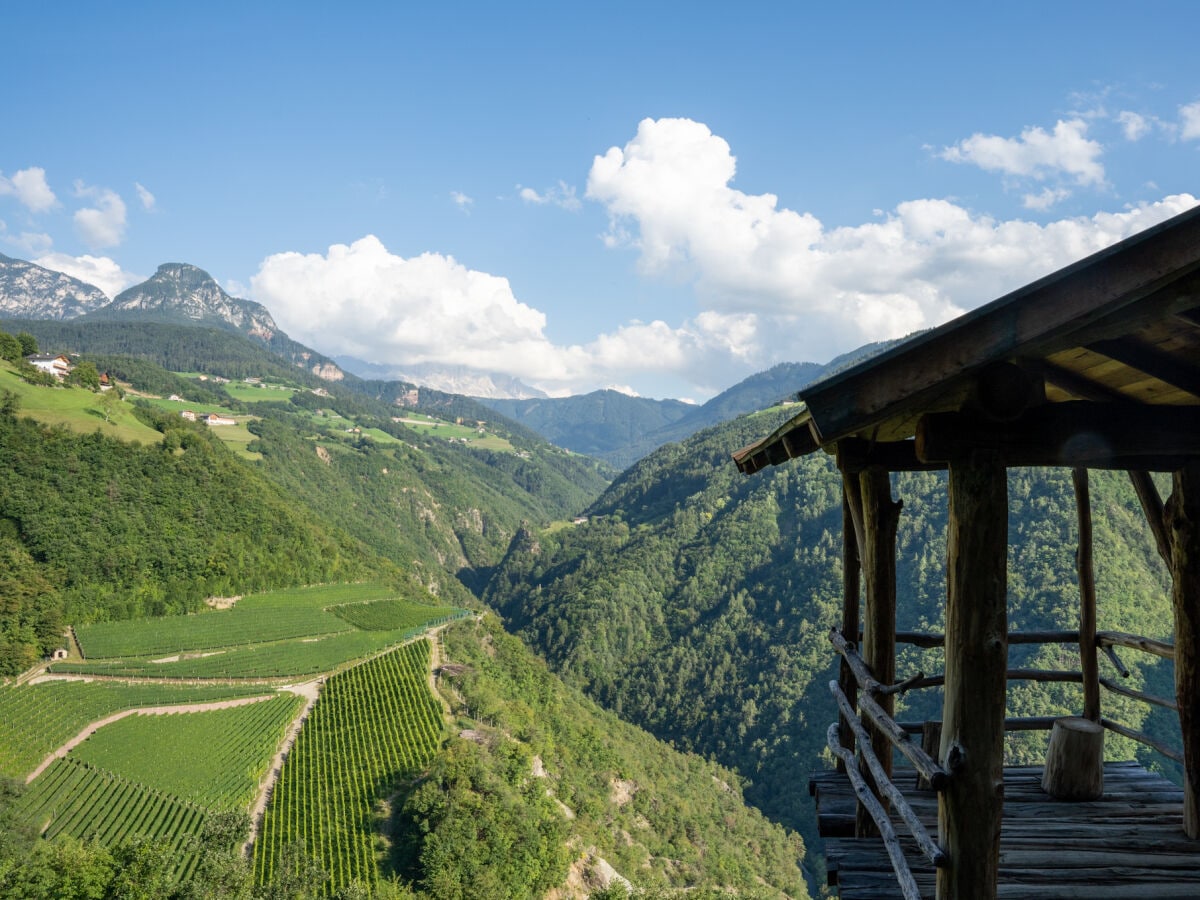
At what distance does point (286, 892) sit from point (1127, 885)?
32.3 metres

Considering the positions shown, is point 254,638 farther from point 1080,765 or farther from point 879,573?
point 1080,765

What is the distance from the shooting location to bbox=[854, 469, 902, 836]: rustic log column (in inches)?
235

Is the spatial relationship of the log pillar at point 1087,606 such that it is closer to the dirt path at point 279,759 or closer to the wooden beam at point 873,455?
the wooden beam at point 873,455

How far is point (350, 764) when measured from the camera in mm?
41344

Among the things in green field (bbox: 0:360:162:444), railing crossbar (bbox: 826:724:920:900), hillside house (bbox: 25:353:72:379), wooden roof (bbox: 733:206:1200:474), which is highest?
hillside house (bbox: 25:353:72:379)

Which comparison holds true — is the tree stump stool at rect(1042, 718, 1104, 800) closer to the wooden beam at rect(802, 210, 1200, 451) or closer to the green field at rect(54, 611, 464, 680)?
the wooden beam at rect(802, 210, 1200, 451)

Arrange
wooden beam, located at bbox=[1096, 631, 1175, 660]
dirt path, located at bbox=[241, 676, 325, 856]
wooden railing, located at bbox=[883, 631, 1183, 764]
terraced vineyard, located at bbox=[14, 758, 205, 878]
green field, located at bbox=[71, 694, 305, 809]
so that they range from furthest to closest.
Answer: green field, located at bbox=[71, 694, 305, 809]
dirt path, located at bbox=[241, 676, 325, 856]
terraced vineyard, located at bbox=[14, 758, 205, 878]
wooden railing, located at bbox=[883, 631, 1183, 764]
wooden beam, located at bbox=[1096, 631, 1175, 660]

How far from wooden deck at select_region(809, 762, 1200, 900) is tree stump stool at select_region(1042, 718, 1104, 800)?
0.35ft

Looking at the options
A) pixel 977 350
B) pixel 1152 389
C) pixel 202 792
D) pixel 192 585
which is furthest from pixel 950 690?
pixel 192 585

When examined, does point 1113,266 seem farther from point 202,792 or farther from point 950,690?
point 202,792

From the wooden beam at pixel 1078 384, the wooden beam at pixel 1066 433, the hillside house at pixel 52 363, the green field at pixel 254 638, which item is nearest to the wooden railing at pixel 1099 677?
the wooden beam at pixel 1078 384

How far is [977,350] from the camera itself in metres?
3.01

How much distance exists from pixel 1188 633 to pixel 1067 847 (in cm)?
189

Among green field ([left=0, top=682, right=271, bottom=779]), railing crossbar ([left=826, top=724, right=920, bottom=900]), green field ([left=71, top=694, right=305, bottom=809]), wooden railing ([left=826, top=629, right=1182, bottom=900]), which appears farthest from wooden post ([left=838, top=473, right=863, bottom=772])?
green field ([left=0, top=682, right=271, bottom=779])
